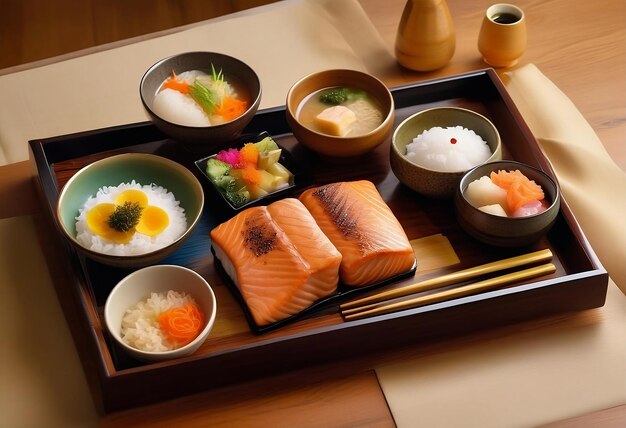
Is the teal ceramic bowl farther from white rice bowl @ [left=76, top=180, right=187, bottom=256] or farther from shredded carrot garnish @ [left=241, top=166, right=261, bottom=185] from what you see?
shredded carrot garnish @ [left=241, top=166, right=261, bottom=185]

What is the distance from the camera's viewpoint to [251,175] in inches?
77.2

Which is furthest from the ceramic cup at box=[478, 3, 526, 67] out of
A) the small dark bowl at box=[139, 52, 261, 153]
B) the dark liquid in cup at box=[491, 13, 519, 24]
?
the small dark bowl at box=[139, 52, 261, 153]

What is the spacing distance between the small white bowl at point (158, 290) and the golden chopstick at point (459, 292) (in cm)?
30

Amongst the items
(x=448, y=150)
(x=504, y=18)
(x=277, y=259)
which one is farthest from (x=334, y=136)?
(x=504, y=18)

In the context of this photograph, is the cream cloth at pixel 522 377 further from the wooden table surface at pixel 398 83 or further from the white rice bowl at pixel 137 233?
the white rice bowl at pixel 137 233

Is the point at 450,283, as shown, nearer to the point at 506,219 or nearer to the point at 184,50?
the point at 506,219

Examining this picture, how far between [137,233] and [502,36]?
51.4 inches

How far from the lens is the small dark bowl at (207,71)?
203 centimetres

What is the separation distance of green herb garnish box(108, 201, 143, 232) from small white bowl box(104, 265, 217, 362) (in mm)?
145

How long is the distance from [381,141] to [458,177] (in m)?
0.25

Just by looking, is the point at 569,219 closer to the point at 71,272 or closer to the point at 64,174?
the point at 71,272

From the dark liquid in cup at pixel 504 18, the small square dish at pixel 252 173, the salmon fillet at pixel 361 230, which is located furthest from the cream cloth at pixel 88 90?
the salmon fillet at pixel 361 230

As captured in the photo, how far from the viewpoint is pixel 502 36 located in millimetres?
2434

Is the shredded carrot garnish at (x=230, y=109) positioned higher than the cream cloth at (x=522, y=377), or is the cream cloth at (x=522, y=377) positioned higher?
the shredded carrot garnish at (x=230, y=109)
